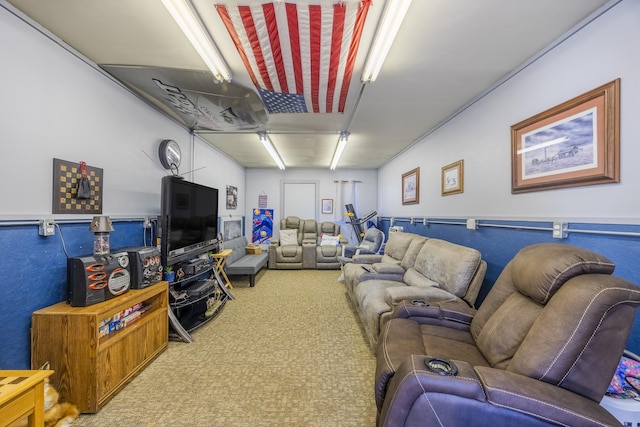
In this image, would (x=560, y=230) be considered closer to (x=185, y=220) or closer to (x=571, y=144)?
(x=571, y=144)

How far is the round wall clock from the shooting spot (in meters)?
2.93

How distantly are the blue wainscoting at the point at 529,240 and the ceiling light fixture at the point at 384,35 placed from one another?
1728 millimetres

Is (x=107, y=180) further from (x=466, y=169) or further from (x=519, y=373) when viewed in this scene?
(x=466, y=169)

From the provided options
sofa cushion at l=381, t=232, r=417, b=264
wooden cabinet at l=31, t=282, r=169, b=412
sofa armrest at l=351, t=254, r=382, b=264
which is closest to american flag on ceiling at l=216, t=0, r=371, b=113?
wooden cabinet at l=31, t=282, r=169, b=412

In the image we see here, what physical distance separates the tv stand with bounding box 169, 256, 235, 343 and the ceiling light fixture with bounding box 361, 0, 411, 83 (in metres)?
2.81

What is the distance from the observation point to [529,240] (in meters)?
2.00

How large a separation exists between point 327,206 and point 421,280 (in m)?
4.65

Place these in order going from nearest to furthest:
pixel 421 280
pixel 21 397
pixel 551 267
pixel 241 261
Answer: pixel 21 397, pixel 551 267, pixel 421 280, pixel 241 261

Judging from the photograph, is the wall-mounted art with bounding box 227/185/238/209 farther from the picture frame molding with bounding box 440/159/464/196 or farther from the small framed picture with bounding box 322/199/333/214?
the picture frame molding with bounding box 440/159/464/196

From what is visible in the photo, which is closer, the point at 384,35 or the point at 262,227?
the point at 384,35

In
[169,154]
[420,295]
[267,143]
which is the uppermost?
[267,143]

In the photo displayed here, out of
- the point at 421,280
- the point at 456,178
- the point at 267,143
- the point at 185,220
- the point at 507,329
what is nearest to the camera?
the point at 507,329

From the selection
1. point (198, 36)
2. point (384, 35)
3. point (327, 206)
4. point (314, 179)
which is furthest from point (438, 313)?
point (314, 179)

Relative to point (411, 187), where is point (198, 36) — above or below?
above
